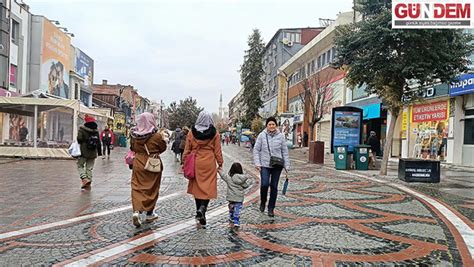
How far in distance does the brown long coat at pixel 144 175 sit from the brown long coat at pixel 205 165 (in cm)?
52

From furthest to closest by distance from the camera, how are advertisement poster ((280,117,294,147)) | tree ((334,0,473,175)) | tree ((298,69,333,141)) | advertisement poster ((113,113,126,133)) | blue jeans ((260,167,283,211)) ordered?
1. advertisement poster ((113,113,126,133))
2. advertisement poster ((280,117,294,147))
3. tree ((298,69,333,141))
4. tree ((334,0,473,175))
5. blue jeans ((260,167,283,211))

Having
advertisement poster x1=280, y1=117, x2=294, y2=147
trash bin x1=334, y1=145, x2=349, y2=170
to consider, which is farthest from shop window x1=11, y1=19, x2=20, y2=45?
trash bin x1=334, y1=145, x2=349, y2=170

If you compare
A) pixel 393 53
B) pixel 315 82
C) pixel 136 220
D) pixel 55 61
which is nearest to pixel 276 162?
pixel 136 220

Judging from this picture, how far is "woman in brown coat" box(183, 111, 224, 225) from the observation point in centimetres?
583

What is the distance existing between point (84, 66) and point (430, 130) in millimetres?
36515

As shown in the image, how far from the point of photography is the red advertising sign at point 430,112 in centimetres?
2035

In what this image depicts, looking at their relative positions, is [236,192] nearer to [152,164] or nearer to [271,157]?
[271,157]

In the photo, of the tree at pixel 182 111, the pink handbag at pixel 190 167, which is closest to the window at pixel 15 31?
the pink handbag at pixel 190 167

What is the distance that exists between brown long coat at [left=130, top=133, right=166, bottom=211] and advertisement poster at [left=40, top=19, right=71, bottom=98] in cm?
2760

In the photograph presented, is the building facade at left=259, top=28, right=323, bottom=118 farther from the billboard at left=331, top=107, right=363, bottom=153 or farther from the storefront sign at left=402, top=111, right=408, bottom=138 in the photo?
the billboard at left=331, top=107, right=363, bottom=153

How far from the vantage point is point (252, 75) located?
218 ft

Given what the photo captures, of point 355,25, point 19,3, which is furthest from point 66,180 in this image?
point 19,3

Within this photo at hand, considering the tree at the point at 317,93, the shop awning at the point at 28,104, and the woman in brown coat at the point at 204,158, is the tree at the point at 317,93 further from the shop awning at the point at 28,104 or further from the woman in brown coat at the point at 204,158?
the woman in brown coat at the point at 204,158

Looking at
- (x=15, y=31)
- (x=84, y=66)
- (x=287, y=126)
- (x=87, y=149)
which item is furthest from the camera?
(x=84, y=66)
